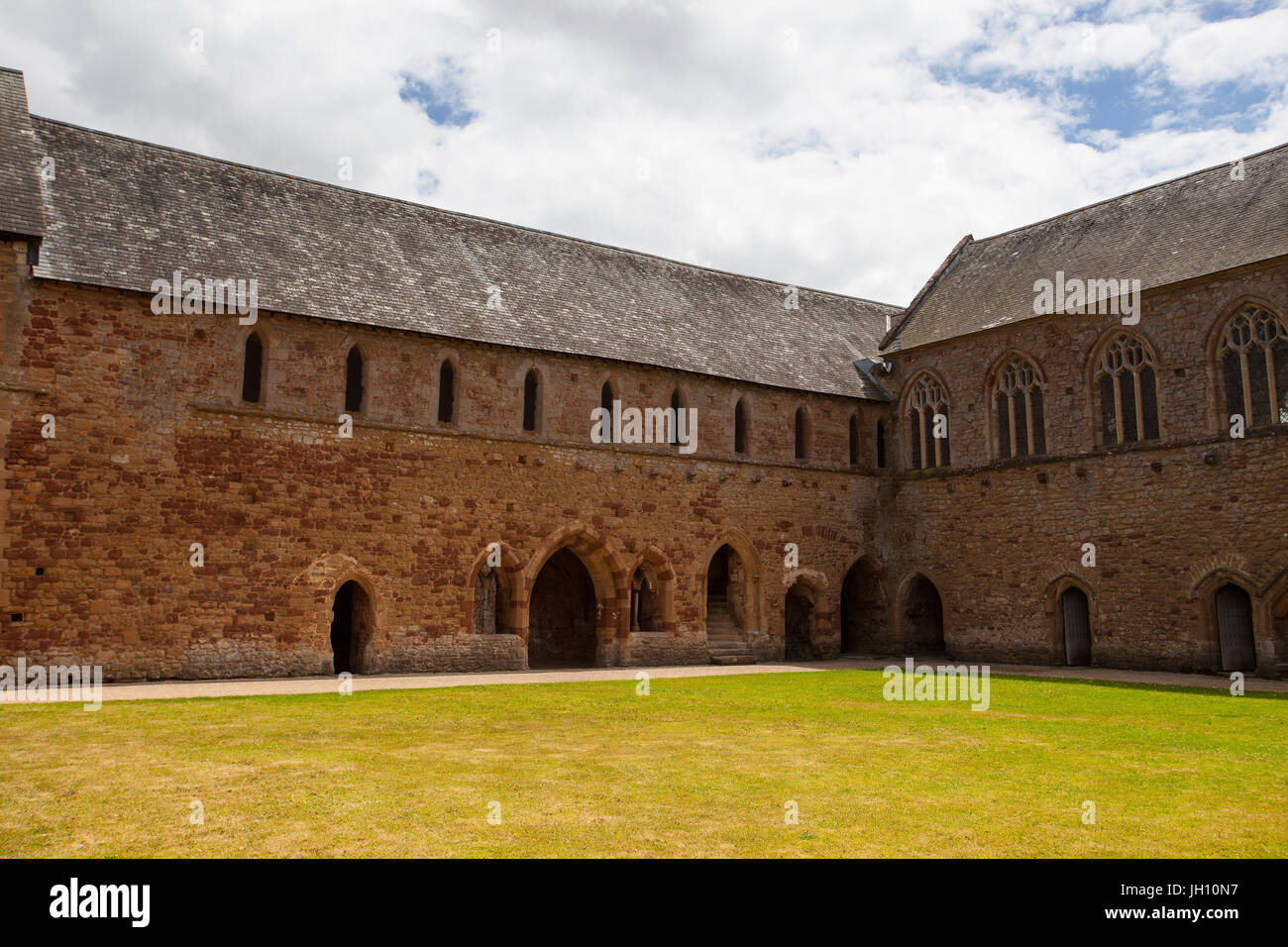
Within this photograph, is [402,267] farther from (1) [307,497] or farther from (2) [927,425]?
(2) [927,425]

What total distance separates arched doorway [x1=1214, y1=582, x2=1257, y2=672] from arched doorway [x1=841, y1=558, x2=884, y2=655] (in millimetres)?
8856

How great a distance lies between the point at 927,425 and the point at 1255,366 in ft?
28.1

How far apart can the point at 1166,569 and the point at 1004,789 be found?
16186 mm

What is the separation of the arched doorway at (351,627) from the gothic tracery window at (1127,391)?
1744 cm

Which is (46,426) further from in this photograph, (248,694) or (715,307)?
(715,307)

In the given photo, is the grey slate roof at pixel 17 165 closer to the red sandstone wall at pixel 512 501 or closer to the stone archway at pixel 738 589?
the red sandstone wall at pixel 512 501

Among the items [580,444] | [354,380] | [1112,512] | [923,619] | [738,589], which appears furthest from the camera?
[923,619]

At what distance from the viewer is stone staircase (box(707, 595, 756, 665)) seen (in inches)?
970

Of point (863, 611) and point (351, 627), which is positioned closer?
point (351, 627)

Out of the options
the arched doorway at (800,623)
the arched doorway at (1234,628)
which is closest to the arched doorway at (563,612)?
the arched doorway at (800,623)

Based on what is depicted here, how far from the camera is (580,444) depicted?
22969 millimetres

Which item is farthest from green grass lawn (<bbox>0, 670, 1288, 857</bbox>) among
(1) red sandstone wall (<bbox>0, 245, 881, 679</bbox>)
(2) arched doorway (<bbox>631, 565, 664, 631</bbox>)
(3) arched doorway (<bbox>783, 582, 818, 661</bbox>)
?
(3) arched doorway (<bbox>783, 582, 818, 661</bbox>)

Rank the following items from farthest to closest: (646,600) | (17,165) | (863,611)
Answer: (863,611)
(646,600)
(17,165)

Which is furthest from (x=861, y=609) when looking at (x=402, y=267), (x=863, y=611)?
(x=402, y=267)
